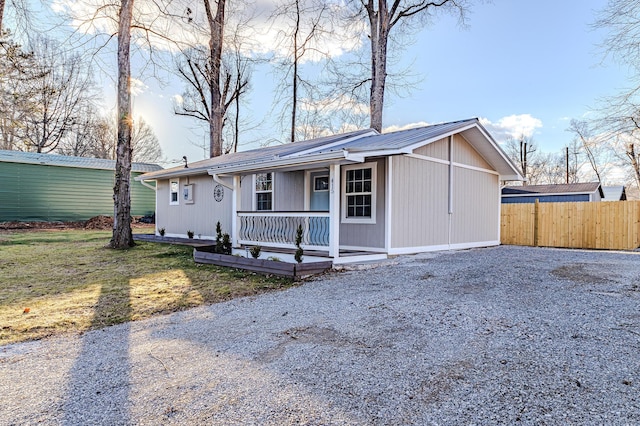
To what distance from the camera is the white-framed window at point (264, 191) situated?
1123 cm

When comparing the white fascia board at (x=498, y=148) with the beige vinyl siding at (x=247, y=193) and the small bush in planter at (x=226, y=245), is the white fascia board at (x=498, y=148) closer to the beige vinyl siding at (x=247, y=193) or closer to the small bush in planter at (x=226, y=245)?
the beige vinyl siding at (x=247, y=193)

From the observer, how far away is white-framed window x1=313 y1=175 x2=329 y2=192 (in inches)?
391

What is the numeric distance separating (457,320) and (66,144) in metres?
30.6

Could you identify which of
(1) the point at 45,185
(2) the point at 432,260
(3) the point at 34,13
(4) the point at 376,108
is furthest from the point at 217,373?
(1) the point at 45,185

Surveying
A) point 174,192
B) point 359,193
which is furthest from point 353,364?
point 174,192

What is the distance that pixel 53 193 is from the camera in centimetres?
1875

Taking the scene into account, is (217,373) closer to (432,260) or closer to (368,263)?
(368,263)

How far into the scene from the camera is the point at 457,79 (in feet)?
54.0

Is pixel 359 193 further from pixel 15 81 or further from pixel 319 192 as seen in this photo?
pixel 15 81

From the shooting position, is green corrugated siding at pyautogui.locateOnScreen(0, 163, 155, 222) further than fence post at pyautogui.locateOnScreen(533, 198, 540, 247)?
Yes

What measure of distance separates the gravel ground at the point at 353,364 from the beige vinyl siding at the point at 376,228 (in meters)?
3.53

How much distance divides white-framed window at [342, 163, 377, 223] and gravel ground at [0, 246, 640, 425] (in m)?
3.98

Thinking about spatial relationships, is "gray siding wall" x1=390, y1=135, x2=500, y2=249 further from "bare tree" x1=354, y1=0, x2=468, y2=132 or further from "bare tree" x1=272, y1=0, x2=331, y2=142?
"bare tree" x1=272, y1=0, x2=331, y2=142

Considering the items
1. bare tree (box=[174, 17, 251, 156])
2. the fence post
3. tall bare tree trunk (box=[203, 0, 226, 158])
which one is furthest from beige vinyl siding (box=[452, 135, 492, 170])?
bare tree (box=[174, 17, 251, 156])
